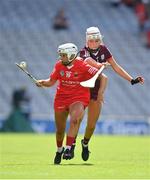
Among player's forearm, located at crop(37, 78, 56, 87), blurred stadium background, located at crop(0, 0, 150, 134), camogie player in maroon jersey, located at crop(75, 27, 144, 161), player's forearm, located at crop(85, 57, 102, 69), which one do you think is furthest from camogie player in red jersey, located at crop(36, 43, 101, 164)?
blurred stadium background, located at crop(0, 0, 150, 134)

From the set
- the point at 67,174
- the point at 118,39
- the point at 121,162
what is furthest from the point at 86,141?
the point at 118,39

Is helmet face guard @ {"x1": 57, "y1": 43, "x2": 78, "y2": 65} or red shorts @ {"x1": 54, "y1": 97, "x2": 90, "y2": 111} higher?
helmet face guard @ {"x1": 57, "y1": 43, "x2": 78, "y2": 65}

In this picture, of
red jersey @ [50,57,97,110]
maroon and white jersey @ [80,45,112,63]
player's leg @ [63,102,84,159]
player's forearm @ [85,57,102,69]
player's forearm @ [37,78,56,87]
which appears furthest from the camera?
maroon and white jersey @ [80,45,112,63]

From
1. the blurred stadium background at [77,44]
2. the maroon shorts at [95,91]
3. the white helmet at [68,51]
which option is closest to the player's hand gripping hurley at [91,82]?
the white helmet at [68,51]

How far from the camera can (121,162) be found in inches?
664

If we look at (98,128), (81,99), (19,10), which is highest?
(19,10)

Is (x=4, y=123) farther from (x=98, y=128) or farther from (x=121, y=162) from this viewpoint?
(x=121, y=162)

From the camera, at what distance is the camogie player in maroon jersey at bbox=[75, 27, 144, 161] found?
16.7 metres

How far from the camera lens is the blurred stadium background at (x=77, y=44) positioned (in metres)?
37.3

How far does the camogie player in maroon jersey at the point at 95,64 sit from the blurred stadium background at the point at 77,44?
61.7ft

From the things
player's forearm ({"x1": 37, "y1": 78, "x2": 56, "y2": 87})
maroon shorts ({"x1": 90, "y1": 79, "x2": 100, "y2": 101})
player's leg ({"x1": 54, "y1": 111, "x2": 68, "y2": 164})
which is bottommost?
player's leg ({"x1": 54, "y1": 111, "x2": 68, "y2": 164})

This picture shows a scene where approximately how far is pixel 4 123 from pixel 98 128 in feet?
13.3

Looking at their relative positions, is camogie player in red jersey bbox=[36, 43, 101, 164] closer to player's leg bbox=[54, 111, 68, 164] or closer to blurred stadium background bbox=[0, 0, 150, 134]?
player's leg bbox=[54, 111, 68, 164]

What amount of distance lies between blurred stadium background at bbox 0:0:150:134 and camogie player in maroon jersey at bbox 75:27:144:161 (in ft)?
61.7
